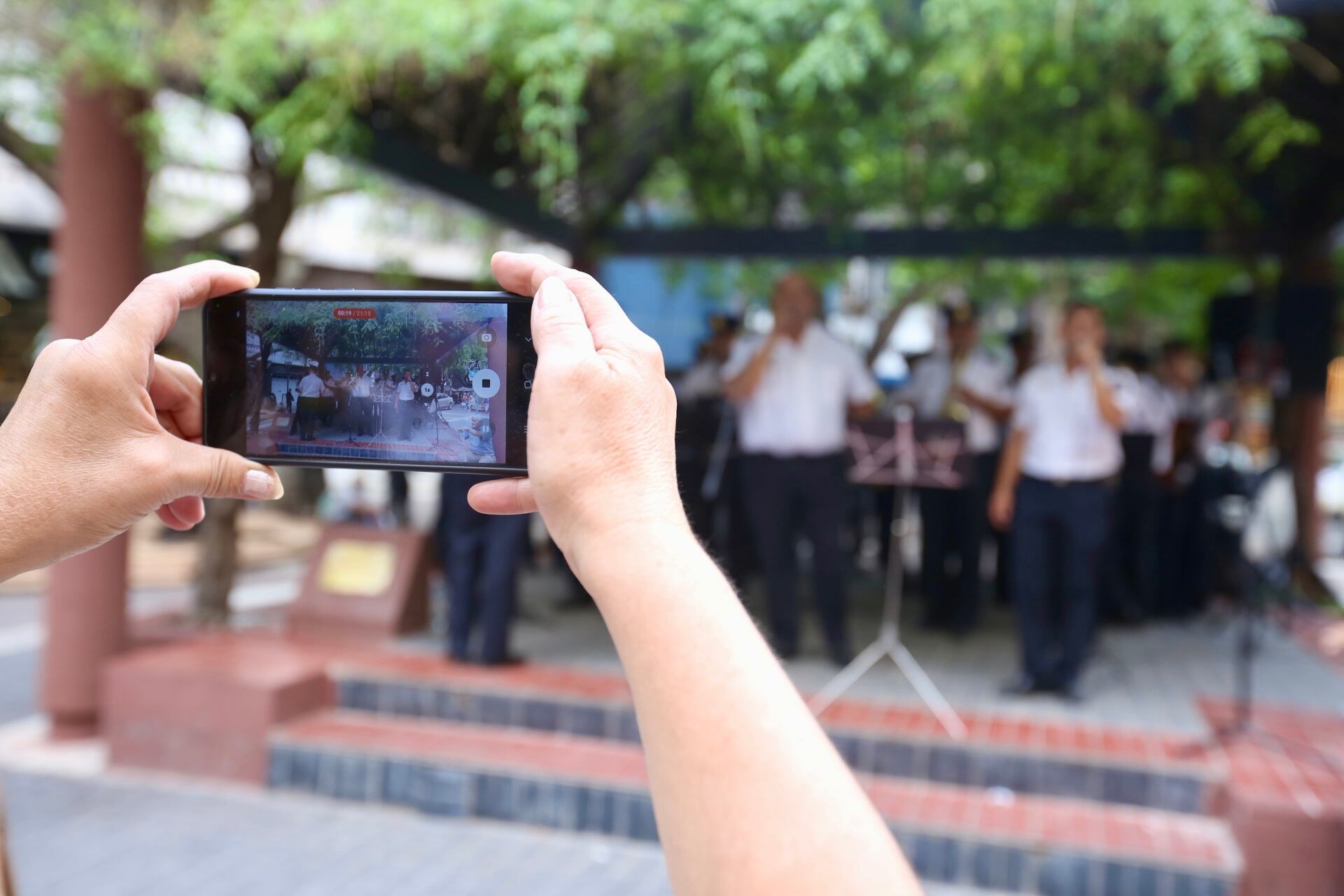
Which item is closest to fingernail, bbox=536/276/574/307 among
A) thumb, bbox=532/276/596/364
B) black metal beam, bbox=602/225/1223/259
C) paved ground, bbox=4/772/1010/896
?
thumb, bbox=532/276/596/364

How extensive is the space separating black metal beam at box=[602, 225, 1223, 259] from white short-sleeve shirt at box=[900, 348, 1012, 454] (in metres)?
1.32

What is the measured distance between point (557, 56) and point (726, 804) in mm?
4494

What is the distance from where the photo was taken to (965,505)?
721cm

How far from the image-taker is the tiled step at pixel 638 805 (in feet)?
13.2

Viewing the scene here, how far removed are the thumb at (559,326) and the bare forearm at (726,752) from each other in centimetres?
19

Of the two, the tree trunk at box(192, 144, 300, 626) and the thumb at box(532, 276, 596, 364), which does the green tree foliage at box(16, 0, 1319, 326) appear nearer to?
the tree trunk at box(192, 144, 300, 626)

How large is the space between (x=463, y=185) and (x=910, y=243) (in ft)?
12.8

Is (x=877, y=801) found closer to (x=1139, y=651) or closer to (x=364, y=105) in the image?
(x=1139, y=651)

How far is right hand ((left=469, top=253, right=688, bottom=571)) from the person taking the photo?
831 mm

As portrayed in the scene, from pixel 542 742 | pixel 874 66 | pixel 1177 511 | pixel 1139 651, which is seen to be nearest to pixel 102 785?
pixel 542 742

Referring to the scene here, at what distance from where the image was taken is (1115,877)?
3.98 metres

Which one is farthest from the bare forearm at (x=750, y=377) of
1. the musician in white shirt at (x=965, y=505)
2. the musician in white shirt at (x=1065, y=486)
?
the musician in white shirt at (x=965, y=505)

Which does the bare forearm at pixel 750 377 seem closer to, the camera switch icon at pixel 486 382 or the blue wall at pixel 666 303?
the camera switch icon at pixel 486 382

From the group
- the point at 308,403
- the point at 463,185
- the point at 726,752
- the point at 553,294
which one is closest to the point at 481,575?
→ the point at 463,185
